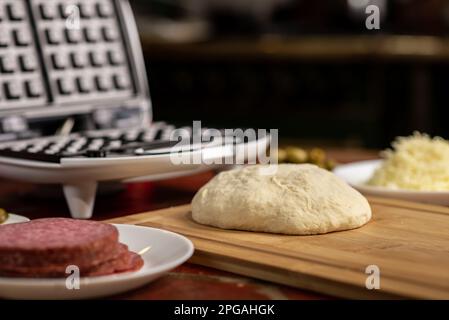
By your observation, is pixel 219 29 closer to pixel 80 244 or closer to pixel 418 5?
pixel 418 5

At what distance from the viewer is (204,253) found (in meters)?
1.02

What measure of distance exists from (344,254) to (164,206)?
1.68 feet

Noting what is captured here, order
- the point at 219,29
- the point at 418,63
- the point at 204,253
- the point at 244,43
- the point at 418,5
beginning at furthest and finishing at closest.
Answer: the point at 219,29 < the point at 418,5 < the point at 244,43 < the point at 418,63 < the point at 204,253

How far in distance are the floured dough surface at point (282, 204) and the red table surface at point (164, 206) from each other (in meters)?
0.14

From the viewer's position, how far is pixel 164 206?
4.71 ft

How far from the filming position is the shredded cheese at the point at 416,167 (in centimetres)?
146

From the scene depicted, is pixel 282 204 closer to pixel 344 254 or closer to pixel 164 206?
pixel 344 254

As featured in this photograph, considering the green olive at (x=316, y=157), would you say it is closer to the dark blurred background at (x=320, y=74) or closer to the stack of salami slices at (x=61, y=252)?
the stack of salami slices at (x=61, y=252)

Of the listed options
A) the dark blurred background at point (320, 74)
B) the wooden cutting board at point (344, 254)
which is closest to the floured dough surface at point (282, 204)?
the wooden cutting board at point (344, 254)

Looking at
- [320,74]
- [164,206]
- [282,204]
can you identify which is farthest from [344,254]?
[320,74]

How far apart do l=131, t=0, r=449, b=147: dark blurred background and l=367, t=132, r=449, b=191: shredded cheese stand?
7.40ft

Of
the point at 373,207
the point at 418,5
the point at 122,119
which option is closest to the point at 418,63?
the point at 418,5

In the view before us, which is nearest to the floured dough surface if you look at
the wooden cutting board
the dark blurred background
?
the wooden cutting board
